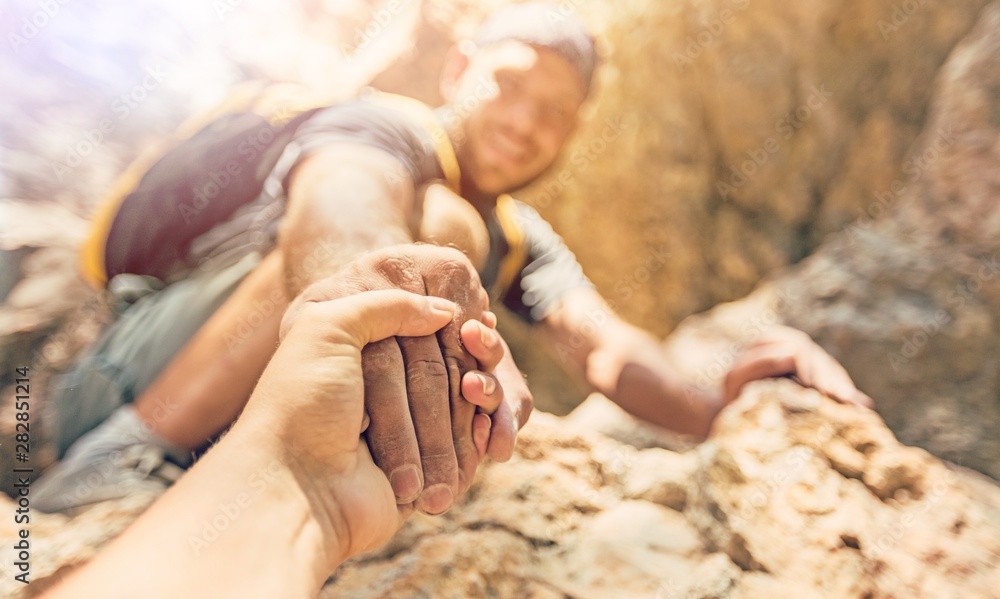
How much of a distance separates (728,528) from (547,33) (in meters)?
1.03

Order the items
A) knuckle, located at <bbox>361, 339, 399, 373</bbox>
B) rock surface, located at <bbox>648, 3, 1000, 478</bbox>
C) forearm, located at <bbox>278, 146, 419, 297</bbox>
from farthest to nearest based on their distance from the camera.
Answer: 1. rock surface, located at <bbox>648, 3, 1000, 478</bbox>
2. forearm, located at <bbox>278, 146, 419, 297</bbox>
3. knuckle, located at <bbox>361, 339, 399, 373</bbox>

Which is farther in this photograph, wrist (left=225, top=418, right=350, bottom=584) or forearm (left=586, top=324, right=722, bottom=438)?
forearm (left=586, top=324, right=722, bottom=438)

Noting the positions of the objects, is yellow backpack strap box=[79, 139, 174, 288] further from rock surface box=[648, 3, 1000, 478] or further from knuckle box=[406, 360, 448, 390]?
rock surface box=[648, 3, 1000, 478]

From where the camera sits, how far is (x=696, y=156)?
5.91 feet

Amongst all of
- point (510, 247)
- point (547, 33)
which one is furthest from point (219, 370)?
point (547, 33)

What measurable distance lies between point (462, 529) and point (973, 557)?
666mm

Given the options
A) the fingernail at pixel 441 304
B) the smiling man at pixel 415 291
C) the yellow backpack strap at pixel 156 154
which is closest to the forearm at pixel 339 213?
the smiling man at pixel 415 291

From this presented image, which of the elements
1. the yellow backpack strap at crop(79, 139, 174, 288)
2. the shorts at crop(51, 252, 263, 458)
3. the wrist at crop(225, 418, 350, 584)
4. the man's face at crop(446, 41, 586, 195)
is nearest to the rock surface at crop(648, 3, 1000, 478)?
the man's face at crop(446, 41, 586, 195)

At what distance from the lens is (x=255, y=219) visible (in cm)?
102

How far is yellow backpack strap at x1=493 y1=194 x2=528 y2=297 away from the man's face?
10cm

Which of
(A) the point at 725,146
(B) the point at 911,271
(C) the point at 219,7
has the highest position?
(A) the point at 725,146

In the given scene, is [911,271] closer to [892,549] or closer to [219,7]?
[892,549]

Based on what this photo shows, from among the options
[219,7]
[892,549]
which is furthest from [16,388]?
[892,549]

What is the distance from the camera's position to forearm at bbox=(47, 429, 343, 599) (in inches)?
19.3
